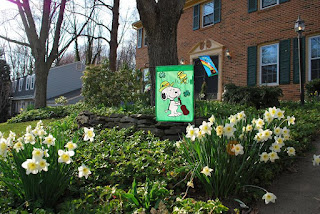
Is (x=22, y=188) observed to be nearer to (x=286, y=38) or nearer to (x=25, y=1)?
(x=286, y=38)

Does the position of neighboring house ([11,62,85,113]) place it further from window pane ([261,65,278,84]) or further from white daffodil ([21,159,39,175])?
white daffodil ([21,159,39,175])

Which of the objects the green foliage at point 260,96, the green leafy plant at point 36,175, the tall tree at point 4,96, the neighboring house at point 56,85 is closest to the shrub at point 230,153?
the green leafy plant at point 36,175

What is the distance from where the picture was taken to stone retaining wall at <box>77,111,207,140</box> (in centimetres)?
423

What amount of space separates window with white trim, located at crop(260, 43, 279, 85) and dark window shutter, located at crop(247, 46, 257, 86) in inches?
9.7

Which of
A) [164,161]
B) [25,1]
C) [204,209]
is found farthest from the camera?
[25,1]

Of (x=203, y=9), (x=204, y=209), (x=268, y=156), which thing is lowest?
(x=204, y=209)

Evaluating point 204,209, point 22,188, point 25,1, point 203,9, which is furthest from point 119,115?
point 25,1

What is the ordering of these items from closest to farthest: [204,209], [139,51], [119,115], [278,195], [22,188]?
[204,209] → [22,188] → [278,195] → [119,115] → [139,51]

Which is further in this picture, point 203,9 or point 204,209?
point 203,9

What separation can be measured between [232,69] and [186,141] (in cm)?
928

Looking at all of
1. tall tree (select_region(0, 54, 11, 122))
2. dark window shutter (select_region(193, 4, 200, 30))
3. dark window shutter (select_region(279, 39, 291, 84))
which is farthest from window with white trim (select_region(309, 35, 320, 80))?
Result: tall tree (select_region(0, 54, 11, 122))

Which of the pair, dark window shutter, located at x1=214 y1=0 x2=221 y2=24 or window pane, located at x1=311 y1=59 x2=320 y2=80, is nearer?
window pane, located at x1=311 y1=59 x2=320 y2=80

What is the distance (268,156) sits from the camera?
2.34 meters

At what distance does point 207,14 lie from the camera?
12.9 metres
